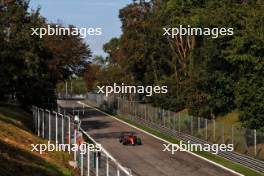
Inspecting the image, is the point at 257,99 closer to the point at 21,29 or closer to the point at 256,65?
the point at 256,65

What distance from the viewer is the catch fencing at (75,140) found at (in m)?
20.4

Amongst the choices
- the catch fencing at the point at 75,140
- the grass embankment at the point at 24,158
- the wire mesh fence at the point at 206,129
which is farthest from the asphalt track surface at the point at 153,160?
the grass embankment at the point at 24,158

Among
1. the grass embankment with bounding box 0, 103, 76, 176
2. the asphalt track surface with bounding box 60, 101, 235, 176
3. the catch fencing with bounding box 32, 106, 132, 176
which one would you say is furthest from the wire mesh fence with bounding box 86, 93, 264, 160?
the grass embankment with bounding box 0, 103, 76, 176

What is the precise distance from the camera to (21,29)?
5625 centimetres

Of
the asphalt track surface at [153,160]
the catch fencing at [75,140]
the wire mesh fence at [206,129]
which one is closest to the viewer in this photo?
the catch fencing at [75,140]

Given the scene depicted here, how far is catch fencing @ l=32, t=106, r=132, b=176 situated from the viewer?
20375 mm

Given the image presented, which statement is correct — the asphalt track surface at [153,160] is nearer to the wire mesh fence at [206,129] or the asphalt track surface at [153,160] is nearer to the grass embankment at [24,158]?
the wire mesh fence at [206,129]

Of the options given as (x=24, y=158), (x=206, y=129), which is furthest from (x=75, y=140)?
(x=206, y=129)

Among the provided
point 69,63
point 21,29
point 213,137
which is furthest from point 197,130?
point 69,63

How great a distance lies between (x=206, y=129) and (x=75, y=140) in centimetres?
2158

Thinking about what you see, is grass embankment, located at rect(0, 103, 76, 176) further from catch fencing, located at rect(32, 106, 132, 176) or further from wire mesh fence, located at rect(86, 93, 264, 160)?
wire mesh fence, located at rect(86, 93, 264, 160)

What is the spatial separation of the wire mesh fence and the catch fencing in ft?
32.1

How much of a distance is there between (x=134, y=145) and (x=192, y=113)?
1924 centimetres

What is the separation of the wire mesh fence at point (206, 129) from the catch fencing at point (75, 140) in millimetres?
9782
